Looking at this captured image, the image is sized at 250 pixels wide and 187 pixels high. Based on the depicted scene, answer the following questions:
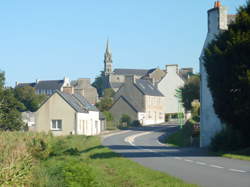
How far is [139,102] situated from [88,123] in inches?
Result: 1073

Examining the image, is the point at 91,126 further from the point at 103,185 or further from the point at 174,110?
the point at 103,185

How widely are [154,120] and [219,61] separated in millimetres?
73582

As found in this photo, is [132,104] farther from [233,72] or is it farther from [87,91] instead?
[233,72]

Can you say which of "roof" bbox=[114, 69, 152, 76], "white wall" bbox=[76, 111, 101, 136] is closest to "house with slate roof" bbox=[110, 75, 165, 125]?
"white wall" bbox=[76, 111, 101, 136]

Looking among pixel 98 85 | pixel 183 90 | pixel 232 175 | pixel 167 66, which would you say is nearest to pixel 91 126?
pixel 183 90

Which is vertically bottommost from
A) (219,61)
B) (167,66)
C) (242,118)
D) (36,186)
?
(36,186)

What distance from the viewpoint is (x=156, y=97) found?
99.8 metres

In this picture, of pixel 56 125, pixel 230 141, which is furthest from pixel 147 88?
pixel 230 141

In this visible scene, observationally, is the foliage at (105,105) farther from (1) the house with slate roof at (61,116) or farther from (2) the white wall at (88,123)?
(1) the house with slate roof at (61,116)

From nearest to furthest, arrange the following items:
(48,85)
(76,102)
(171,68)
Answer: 1. (76,102)
2. (171,68)
3. (48,85)

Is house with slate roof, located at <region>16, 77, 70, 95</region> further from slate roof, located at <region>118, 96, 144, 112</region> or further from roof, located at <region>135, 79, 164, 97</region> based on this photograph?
slate roof, located at <region>118, 96, 144, 112</region>

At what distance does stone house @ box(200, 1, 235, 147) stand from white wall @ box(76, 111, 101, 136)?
27961mm

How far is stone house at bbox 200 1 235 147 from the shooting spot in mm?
33188

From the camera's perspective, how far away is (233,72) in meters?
24.0
